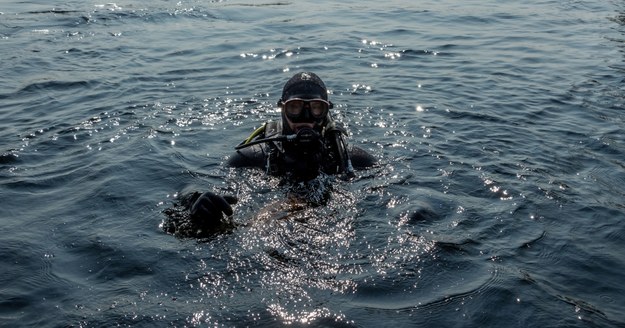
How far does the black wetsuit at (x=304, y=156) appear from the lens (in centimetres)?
674

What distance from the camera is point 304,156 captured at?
6.75m

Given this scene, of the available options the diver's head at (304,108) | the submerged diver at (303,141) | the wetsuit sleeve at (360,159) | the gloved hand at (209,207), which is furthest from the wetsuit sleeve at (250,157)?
the gloved hand at (209,207)

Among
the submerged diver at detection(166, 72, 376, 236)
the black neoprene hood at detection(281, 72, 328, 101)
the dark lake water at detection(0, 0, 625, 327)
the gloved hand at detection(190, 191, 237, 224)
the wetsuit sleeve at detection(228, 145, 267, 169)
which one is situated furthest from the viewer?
the wetsuit sleeve at detection(228, 145, 267, 169)

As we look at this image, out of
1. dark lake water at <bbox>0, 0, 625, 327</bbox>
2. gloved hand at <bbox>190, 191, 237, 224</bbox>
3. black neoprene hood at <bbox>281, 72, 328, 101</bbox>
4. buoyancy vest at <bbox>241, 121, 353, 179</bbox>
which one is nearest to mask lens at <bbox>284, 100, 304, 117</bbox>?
black neoprene hood at <bbox>281, 72, 328, 101</bbox>

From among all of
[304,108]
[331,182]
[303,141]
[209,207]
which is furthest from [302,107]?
[209,207]

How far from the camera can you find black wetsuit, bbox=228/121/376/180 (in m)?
6.74

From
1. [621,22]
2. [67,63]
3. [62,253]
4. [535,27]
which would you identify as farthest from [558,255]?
[621,22]

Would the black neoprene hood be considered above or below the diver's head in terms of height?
above

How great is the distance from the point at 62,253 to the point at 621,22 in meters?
13.1

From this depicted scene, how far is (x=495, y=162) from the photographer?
24.0 feet

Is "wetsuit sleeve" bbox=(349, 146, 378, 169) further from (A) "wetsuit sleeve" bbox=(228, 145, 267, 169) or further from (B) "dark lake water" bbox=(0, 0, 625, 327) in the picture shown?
(A) "wetsuit sleeve" bbox=(228, 145, 267, 169)

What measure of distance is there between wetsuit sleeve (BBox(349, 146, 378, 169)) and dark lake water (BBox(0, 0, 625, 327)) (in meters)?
0.09

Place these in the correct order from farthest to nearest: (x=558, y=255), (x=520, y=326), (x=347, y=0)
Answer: (x=347, y=0) → (x=558, y=255) → (x=520, y=326)

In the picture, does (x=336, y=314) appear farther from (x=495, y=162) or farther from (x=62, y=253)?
(x=495, y=162)
